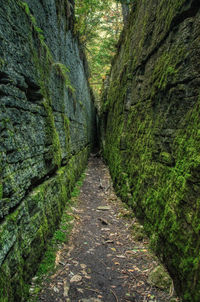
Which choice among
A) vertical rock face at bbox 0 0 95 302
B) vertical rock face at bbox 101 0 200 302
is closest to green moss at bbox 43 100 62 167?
vertical rock face at bbox 0 0 95 302

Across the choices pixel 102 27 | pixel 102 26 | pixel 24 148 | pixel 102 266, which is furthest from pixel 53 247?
pixel 102 26

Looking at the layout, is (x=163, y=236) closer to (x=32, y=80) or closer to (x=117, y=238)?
(x=117, y=238)

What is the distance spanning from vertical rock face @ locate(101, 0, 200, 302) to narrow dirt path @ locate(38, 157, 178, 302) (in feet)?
1.36

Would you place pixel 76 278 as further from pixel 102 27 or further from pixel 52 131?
pixel 102 27

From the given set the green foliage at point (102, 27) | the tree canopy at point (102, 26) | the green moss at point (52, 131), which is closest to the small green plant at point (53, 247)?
the green moss at point (52, 131)

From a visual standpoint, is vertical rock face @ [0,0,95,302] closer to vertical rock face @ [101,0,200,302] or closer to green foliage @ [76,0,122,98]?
vertical rock face @ [101,0,200,302]

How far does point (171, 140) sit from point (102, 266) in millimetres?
2406

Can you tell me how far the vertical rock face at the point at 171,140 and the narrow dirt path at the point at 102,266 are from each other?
1.36 feet

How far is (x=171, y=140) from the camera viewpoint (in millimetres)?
2979

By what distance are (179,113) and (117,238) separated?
2.82 meters

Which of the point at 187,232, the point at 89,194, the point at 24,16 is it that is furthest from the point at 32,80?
the point at 89,194

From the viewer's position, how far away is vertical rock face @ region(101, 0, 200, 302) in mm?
2256

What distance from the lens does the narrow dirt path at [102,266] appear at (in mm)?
2422

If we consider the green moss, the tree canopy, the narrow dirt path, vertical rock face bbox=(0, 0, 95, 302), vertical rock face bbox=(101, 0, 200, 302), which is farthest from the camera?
the tree canopy
